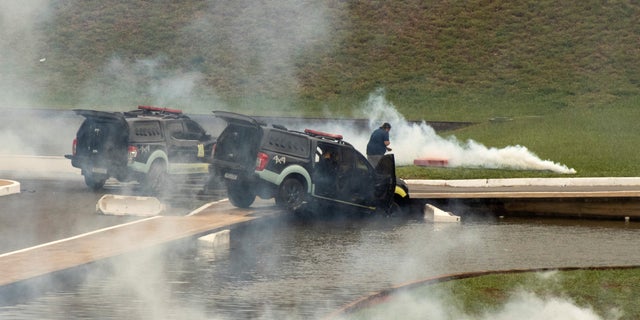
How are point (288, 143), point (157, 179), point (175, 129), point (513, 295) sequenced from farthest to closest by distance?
1. point (175, 129)
2. point (157, 179)
3. point (288, 143)
4. point (513, 295)

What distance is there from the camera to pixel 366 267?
17.9m

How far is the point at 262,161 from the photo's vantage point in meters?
24.0

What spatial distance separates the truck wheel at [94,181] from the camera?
27875 mm

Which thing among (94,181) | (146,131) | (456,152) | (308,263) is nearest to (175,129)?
(146,131)

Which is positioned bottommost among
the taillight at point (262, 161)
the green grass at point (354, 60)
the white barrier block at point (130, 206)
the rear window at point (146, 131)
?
the white barrier block at point (130, 206)

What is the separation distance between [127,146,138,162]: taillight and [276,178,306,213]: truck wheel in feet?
16.3

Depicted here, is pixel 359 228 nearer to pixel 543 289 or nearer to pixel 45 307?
pixel 543 289

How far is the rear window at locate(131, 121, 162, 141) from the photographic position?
91.5ft

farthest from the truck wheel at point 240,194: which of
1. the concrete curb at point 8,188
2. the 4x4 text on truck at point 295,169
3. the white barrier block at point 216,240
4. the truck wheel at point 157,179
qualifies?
the concrete curb at point 8,188

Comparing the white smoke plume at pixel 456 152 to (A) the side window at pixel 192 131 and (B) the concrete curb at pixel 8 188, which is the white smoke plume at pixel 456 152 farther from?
(B) the concrete curb at pixel 8 188

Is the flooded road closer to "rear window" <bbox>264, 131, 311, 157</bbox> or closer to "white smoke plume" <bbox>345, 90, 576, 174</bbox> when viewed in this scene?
"rear window" <bbox>264, 131, 311, 157</bbox>

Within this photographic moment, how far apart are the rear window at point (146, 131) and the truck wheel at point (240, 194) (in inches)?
161

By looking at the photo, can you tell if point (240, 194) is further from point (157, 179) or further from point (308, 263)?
point (308, 263)

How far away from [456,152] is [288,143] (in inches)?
623
